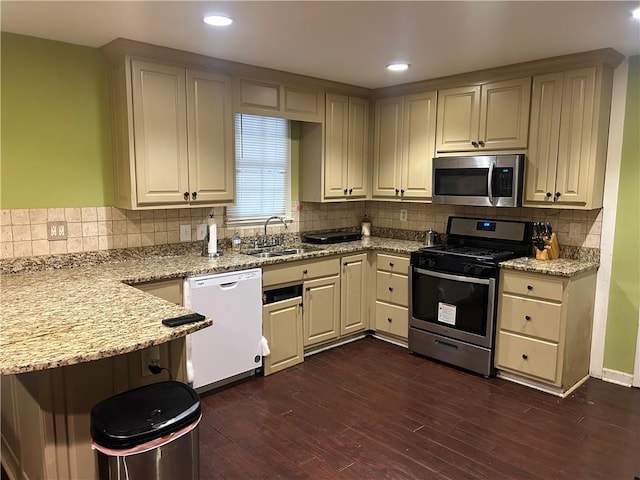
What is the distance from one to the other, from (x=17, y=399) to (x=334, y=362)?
2335mm

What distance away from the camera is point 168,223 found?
3539 millimetres

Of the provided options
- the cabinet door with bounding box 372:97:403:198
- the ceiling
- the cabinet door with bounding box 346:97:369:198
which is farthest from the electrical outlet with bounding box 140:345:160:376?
the cabinet door with bounding box 372:97:403:198

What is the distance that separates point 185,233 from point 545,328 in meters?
2.74

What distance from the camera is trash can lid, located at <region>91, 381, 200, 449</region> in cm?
166

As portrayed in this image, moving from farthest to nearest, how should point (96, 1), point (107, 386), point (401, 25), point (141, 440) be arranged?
point (401, 25)
point (96, 1)
point (107, 386)
point (141, 440)

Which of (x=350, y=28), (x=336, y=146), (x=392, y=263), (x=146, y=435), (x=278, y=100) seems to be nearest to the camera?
(x=146, y=435)

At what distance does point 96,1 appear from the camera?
2.31m

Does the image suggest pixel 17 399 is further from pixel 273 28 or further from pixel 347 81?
pixel 347 81

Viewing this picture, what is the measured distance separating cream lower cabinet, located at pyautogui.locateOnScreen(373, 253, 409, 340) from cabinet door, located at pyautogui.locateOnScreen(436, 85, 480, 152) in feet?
3.49

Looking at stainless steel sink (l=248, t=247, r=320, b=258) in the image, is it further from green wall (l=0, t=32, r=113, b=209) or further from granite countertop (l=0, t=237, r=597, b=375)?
green wall (l=0, t=32, r=113, b=209)

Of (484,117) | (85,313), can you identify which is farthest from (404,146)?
(85,313)

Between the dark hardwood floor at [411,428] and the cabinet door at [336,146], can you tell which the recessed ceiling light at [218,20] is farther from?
the dark hardwood floor at [411,428]

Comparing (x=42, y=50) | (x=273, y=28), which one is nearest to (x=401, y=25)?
(x=273, y=28)

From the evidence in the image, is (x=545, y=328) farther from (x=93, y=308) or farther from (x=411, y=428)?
(x=93, y=308)
